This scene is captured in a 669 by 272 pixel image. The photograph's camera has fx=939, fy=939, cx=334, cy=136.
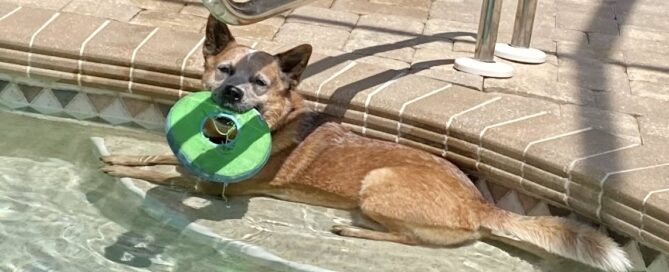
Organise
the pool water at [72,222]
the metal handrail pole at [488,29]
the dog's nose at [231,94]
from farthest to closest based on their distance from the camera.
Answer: the metal handrail pole at [488,29]
the dog's nose at [231,94]
the pool water at [72,222]

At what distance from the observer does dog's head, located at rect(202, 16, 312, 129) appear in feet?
12.4

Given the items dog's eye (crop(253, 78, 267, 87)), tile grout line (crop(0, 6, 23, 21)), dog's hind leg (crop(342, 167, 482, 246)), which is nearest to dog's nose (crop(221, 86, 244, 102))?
dog's eye (crop(253, 78, 267, 87))

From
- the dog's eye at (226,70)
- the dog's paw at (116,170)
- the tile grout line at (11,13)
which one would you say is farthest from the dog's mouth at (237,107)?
the tile grout line at (11,13)

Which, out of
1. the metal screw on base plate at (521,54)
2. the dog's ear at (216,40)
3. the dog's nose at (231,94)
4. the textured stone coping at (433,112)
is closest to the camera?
the textured stone coping at (433,112)

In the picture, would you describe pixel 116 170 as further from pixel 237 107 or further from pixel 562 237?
pixel 562 237

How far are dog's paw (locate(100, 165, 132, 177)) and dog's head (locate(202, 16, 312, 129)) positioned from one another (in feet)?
1.58

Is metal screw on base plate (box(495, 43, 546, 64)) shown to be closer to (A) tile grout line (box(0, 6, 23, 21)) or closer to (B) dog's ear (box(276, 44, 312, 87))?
(B) dog's ear (box(276, 44, 312, 87))

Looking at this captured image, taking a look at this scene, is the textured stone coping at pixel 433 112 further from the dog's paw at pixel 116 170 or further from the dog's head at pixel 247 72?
the dog's paw at pixel 116 170

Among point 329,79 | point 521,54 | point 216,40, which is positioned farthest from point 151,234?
point 521,54

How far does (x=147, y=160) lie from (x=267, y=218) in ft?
2.09

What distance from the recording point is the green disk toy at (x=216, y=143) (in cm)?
362

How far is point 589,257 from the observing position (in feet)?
11.0

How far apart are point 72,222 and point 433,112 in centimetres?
151

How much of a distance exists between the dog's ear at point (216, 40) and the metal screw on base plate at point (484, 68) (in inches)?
48.2
